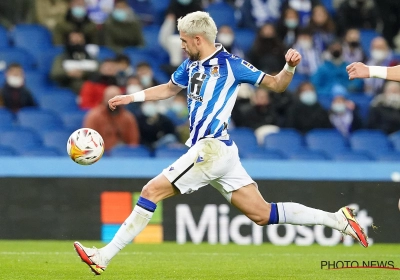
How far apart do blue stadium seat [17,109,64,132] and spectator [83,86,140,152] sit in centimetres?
60

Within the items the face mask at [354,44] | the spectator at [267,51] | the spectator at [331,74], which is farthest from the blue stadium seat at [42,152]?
the face mask at [354,44]

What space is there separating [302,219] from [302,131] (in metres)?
7.08

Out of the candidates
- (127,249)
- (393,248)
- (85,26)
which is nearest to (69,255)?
(127,249)

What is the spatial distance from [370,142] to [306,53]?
3.05m

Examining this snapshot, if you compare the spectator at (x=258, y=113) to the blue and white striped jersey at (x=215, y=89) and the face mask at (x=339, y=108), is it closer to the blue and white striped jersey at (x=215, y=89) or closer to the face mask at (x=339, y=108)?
the face mask at (x=339, y=108)

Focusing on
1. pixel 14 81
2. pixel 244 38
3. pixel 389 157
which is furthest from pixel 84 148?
pixel 244 38

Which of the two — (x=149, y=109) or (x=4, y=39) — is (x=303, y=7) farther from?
(x=4, y=39)

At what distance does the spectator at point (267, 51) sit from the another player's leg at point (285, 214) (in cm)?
833

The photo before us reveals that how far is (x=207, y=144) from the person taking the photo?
333 inches

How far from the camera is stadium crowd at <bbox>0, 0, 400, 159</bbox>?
49.5ft

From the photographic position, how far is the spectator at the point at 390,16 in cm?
1969

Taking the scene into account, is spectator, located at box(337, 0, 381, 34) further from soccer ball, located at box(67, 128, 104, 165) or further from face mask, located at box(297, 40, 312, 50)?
soccer ball, located at box(67, 128, 104, 165)

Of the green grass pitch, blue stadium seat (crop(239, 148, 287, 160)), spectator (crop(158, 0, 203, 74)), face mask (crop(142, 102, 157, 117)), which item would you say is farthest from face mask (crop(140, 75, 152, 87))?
the green grass pitch

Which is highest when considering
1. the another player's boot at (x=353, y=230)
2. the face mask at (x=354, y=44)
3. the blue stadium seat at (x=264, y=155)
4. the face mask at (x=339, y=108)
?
the face mask at (x=354, y=44)
